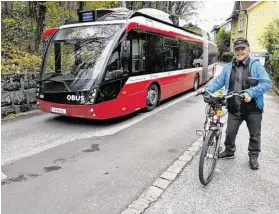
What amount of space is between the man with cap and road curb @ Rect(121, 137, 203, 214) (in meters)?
0.88

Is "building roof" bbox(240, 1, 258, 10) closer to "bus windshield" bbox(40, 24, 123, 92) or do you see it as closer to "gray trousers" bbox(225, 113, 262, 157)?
"bus windshield" bbox(40, 24, 123, 92)

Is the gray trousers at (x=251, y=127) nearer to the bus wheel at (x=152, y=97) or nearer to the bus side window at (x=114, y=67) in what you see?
the bus side window at (x=114, y=67)

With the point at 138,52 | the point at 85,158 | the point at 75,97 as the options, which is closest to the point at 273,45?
the point at 138,52

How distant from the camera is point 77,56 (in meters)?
7.59

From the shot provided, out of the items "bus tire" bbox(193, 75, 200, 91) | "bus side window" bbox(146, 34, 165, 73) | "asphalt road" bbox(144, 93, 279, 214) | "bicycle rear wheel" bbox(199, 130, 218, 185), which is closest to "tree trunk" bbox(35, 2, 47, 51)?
"bus side window" bbox(146, 34, 165, 73)

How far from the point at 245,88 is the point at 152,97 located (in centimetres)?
519

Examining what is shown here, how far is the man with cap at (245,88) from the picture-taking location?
4340 mm

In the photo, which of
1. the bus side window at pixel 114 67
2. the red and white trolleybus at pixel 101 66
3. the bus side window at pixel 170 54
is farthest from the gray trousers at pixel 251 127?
the bus side window at pixel 170 54

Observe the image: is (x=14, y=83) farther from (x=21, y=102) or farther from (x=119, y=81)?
(x=119, y=81)

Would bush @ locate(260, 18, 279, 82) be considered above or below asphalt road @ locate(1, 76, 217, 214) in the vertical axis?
above

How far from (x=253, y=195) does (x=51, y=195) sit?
8.42ft

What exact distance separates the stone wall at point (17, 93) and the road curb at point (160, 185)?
18.0 ft

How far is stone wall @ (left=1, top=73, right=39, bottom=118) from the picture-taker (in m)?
8.45

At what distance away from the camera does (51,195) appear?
389 centimetres
